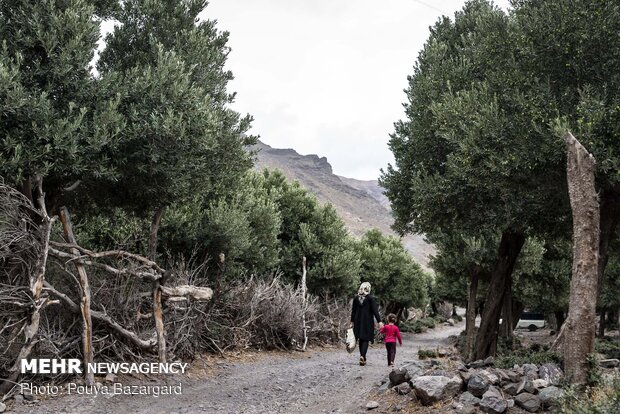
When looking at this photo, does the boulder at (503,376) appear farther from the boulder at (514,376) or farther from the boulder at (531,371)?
the boulder at (531,371)

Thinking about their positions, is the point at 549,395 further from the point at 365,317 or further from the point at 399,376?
the point at 365,317

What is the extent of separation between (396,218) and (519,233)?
12.7 feet

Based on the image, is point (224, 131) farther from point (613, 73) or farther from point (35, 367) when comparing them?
point (613, 73)

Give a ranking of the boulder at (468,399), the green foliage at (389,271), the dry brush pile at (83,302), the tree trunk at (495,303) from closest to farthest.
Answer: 1. the boulder at (468,399)
2. the dry brush pile at (83,302)
3. the tree trunk at (495,303)
4. the green foliage at (389,271)

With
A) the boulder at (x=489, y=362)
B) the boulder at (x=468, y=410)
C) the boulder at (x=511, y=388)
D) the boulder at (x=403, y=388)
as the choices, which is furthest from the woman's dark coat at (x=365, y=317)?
the boulder at (x=468, y=410)

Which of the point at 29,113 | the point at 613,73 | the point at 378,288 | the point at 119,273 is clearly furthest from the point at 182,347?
the point at 378,288

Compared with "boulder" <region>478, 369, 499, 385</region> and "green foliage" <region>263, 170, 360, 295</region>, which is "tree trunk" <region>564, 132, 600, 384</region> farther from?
"green foliage" <region>263, 170, 360, 295</region>

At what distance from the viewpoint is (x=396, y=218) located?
17.0m

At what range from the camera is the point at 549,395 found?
741cm

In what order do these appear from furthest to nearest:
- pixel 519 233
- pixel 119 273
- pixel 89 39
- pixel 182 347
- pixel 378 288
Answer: pixel 378 288 → pixel 519 233 → pixel 182 347 → pixel 119 273 → pixel 89 39

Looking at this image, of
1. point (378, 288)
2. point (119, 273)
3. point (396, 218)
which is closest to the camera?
point (119, 273)

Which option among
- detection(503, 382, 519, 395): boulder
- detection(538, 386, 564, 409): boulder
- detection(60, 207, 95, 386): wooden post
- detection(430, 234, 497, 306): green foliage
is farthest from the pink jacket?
detection(60, 207, 95, 386): wooden post

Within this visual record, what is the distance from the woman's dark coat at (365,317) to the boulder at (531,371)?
185 inches

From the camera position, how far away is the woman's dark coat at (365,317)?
13125mm
